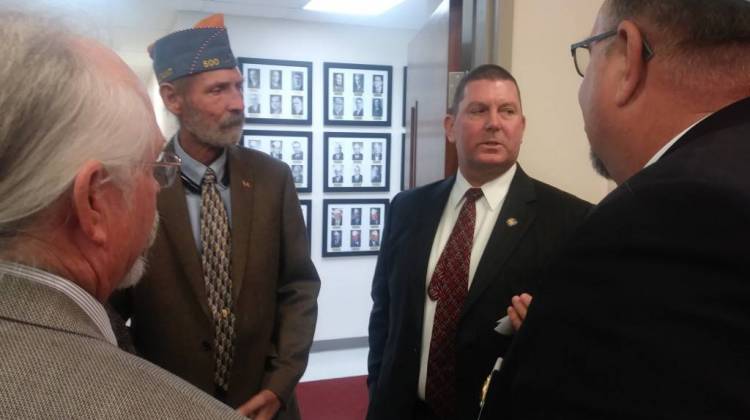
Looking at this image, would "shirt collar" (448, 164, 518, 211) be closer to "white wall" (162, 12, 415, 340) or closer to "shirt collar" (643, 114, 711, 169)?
"shirt collar" (643, 114, 711, 169)

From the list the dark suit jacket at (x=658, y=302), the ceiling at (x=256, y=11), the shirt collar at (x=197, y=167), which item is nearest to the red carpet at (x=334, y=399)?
the shirt collar at (x=197, y=167)

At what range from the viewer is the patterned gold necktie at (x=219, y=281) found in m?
1.36

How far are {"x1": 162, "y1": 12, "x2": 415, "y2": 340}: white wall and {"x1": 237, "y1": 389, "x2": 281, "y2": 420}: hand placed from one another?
2.51 m

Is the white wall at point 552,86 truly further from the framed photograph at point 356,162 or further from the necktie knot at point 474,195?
the framed photograph at point 356,162

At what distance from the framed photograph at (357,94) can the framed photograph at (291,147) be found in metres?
0.25

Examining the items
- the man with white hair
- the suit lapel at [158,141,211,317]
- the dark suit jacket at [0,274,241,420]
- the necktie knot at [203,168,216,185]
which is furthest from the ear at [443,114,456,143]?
the dark suit jacket at [0,274,241,420]

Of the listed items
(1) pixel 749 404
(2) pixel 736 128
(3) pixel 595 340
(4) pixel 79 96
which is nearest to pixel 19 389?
(4) pixel 79 96

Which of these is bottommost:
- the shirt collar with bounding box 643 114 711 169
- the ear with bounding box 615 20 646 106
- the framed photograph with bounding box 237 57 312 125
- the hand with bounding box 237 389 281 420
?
the hand with bounding box 237 389 281 420

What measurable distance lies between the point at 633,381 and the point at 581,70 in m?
→ 0.65

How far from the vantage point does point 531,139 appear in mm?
1849

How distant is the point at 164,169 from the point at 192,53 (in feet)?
2.74

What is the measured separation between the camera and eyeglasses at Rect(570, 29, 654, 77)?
787 millimetres

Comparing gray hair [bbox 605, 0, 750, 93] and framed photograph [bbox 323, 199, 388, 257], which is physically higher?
gray hair [bbox 605, 0, 750, 93]

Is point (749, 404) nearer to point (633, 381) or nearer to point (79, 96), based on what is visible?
point (633, 381)
